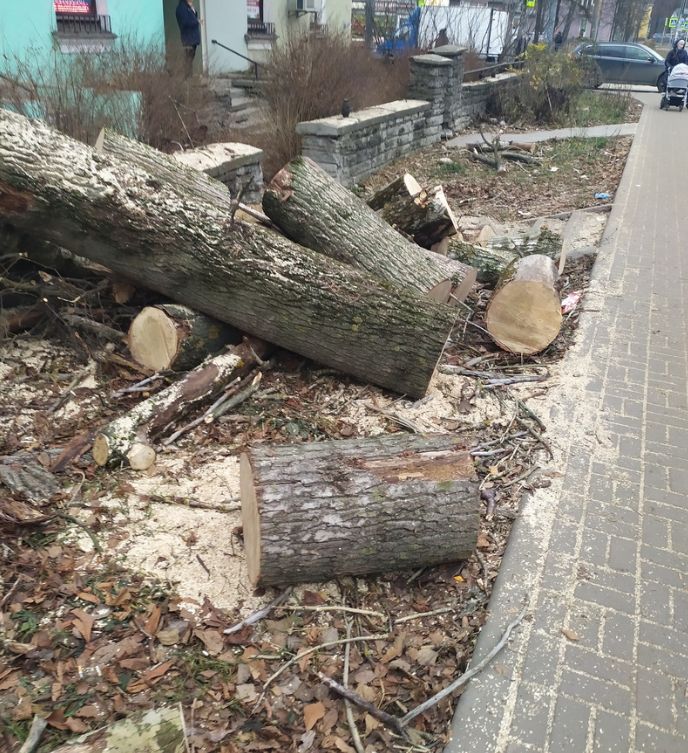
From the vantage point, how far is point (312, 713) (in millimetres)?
2541

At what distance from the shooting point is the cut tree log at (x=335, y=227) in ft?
15.4

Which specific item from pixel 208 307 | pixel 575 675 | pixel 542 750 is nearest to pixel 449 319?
pixel 208 307

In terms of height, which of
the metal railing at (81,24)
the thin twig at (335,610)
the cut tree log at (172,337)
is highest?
the metal railing at (81,24)

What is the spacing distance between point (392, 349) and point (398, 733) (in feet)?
7.82

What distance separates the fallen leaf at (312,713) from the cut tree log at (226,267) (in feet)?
7.53

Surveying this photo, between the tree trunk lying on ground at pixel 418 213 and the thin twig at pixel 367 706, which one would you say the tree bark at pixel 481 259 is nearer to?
the tree trunk lying on ground at pixel 418 213

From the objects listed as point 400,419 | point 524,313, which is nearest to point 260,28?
point 524,313

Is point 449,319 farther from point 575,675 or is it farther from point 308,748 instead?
point 308,748

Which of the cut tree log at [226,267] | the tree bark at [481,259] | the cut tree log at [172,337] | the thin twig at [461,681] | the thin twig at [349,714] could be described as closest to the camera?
the thin twig at [349,714]

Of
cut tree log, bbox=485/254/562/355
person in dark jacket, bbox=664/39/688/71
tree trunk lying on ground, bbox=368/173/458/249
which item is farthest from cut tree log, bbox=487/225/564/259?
person in dark jacket, bbox=664/39/688/71

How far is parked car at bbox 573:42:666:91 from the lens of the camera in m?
23.8

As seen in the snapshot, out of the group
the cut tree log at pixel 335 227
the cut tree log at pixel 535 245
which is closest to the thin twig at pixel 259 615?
the cut tree log at pixel 335 227

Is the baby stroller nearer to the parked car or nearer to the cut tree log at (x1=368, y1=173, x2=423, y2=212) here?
the parked car

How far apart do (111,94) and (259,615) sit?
579 cm
